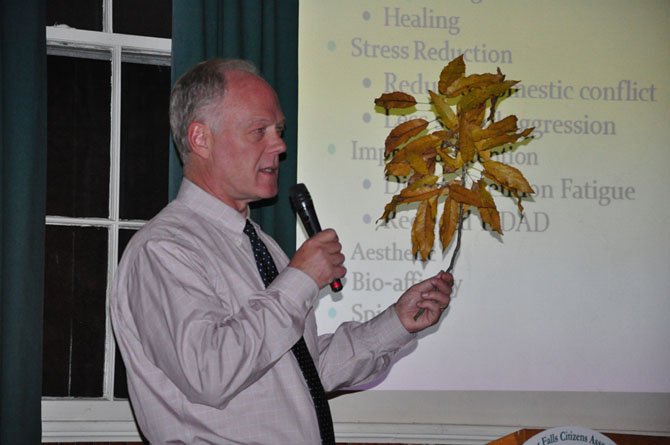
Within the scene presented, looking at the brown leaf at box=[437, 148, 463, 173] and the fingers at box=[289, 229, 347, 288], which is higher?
the brown leaf at box=[437, 148, 463, 173]

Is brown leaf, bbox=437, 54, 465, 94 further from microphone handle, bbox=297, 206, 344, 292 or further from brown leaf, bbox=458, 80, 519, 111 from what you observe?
microphone handle, bbox=297, 206, 344, 292

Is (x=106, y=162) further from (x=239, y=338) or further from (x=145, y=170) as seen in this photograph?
(x=239, y=338)

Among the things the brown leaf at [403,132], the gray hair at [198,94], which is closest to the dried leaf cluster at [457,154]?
the brown leaf at [403,132]

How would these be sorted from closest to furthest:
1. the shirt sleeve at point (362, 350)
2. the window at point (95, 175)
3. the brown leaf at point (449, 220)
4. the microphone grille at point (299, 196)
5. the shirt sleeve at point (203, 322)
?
1. the shirt sleeve at point (203, 322)
2. the brown leaf at point (449, 220)
3. the microphone grille at point (299, 196)
4. the shirt sleeve at point (362, 350)
5. the window at point (95, 175)

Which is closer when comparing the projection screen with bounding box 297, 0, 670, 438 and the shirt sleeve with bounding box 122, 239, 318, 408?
the shirt sleeve with bounding box 122, 239, 318, 408

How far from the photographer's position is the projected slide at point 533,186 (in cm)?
294

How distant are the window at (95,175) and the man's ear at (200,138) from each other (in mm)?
1132

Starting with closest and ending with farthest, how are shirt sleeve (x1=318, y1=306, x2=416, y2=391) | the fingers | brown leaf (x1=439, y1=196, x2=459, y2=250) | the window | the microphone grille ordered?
the fingers < brown leaf (x1=439, y1=196, x2=459, y2=250) < the microphone grille < shirt sleeve (x1=318, y1=306, x2=416, y2=391) < the window

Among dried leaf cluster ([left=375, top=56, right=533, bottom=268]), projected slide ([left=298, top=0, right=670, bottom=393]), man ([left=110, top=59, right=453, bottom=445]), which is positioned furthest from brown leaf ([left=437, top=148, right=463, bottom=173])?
projected slide ([left=298, top=0, right=670, bottom=393])

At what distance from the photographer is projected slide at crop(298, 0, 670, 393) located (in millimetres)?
2943

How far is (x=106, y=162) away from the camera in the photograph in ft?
9.59

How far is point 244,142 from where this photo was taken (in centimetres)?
183

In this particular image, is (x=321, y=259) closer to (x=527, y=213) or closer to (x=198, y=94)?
(x=198, y=94)

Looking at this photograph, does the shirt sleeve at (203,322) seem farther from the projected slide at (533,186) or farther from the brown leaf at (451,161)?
the projected slide at (533,186)
